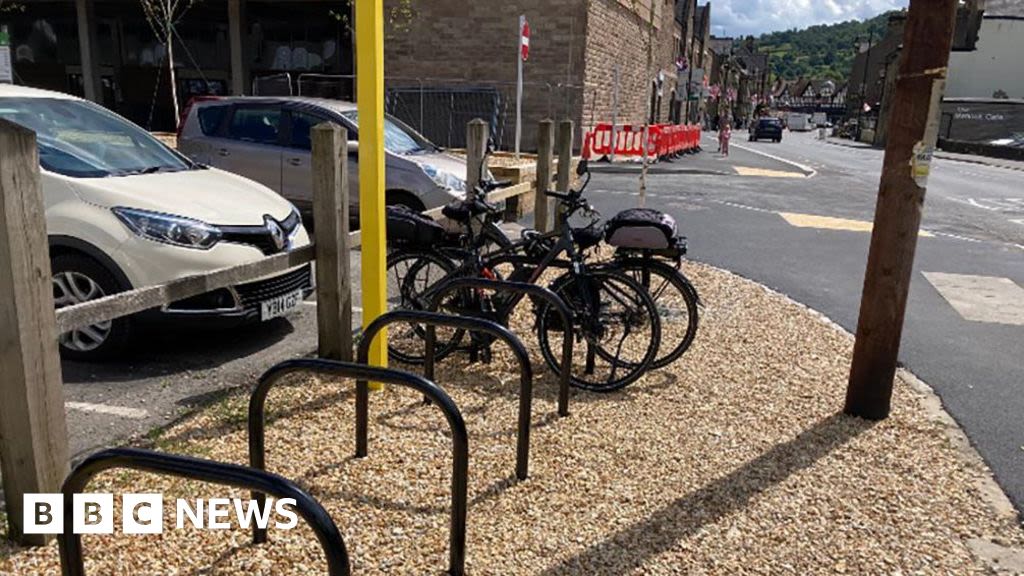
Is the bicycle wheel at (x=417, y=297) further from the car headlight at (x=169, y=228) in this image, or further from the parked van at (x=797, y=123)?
the parked van at (x=797, y=123)

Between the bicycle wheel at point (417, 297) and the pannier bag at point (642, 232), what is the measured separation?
1.08 metres

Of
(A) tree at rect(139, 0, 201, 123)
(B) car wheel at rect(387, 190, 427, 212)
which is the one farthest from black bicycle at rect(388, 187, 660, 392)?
(A) tree at rect(139, 0, 201, 123)

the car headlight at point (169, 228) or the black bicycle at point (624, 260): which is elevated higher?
the car headlight at point (169, 228)

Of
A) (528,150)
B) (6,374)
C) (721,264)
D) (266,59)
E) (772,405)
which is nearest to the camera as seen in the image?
(6,374)

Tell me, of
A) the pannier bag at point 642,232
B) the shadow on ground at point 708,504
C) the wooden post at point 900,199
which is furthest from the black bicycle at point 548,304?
the wooden post at point 900,199

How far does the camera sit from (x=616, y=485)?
3475mm

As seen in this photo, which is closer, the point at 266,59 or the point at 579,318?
the point at 579,318

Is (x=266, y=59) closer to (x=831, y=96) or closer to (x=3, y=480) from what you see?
(x=3, y=480)

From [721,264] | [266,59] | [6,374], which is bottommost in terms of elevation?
[721,264]

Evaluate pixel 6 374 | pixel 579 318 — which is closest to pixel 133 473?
pixel 6 374

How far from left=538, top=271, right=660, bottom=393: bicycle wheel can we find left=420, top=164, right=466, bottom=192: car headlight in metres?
3.99

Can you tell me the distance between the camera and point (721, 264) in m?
8.75

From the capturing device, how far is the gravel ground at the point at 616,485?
2.87m

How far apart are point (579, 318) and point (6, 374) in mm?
2982
